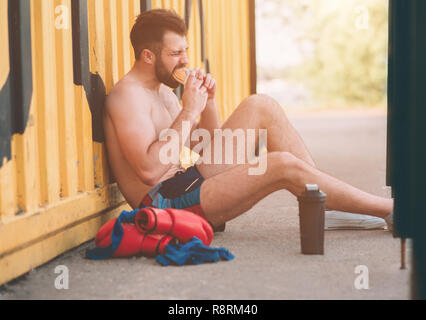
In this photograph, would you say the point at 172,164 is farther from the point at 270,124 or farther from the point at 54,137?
the point at 270,124

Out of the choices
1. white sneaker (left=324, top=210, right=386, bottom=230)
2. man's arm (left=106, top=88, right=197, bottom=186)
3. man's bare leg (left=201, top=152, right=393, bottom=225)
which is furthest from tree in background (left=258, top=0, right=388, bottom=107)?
man's arm (left=106, top=88, right=197, bottom=186)

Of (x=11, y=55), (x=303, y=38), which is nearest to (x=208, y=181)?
(x=11, y=55)

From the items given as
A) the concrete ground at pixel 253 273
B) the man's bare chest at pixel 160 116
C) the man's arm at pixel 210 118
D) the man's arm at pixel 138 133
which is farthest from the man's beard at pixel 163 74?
the concrete ground at pixel 253 273

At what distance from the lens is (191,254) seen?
331 cm

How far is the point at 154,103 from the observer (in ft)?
13.1

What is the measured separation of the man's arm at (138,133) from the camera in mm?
3666

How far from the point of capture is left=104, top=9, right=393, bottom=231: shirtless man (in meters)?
3.73

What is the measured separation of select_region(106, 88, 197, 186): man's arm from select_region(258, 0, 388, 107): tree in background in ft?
62.0

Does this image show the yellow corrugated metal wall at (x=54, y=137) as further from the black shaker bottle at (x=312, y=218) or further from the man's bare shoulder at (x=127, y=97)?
the black shaker bottle at (x=312, y=218)

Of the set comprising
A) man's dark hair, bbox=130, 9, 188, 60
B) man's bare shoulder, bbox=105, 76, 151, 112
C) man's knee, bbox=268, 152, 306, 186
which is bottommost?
man's knee, bbox=268, 152, 306, 186

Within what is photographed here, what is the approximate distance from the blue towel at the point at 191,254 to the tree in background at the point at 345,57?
63.5ft

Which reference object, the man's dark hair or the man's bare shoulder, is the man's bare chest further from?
the man's dark hair

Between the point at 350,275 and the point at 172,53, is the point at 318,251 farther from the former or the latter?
the point at 172,53

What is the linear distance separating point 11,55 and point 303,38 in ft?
78.2
